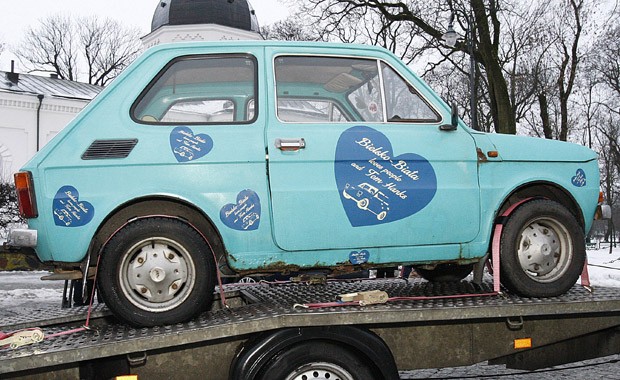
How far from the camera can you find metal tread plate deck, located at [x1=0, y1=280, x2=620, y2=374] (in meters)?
3.23

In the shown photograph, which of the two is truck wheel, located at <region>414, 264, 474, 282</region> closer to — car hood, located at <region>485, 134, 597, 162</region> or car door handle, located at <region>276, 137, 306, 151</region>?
car hood, located at <region>485, 134, 597, 162</region>

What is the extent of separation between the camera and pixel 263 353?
3.40m

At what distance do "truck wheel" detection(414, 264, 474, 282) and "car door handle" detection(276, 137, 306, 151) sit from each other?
2.05 metres

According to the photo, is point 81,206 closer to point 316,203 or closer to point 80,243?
point 80,243

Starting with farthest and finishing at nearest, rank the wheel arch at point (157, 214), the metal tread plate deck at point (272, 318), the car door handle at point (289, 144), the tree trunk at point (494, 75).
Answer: the tree trunk at point (494, 75) → the car door handle at point (289, 144) → the wheel arch at point (157, 214) → the metal tread plate deck at point (272, 318)

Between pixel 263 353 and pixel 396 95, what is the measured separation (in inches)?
76.7

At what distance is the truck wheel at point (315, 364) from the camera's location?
3396mm

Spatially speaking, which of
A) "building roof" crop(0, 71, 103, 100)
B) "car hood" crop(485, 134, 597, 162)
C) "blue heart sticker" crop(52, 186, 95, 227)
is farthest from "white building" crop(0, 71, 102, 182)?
"car hood" crop(485, 134, 597, 162)

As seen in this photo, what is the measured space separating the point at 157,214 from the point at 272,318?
3.17 feet

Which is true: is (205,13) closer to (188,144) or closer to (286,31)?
(286,31)

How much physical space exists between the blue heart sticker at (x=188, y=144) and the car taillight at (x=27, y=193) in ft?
2.80

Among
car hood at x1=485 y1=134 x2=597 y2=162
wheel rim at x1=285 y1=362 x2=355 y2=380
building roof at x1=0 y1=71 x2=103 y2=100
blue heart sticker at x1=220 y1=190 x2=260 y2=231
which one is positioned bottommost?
wheel rim at x1=285 y1=362 x2=355 y2=380

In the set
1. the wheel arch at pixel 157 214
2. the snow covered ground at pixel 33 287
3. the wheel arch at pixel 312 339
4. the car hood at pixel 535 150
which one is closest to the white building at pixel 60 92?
the snow covered ground at pixel 33 287

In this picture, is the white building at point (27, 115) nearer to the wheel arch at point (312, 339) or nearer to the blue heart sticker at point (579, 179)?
the blue heart sticker at point (579, 179)
